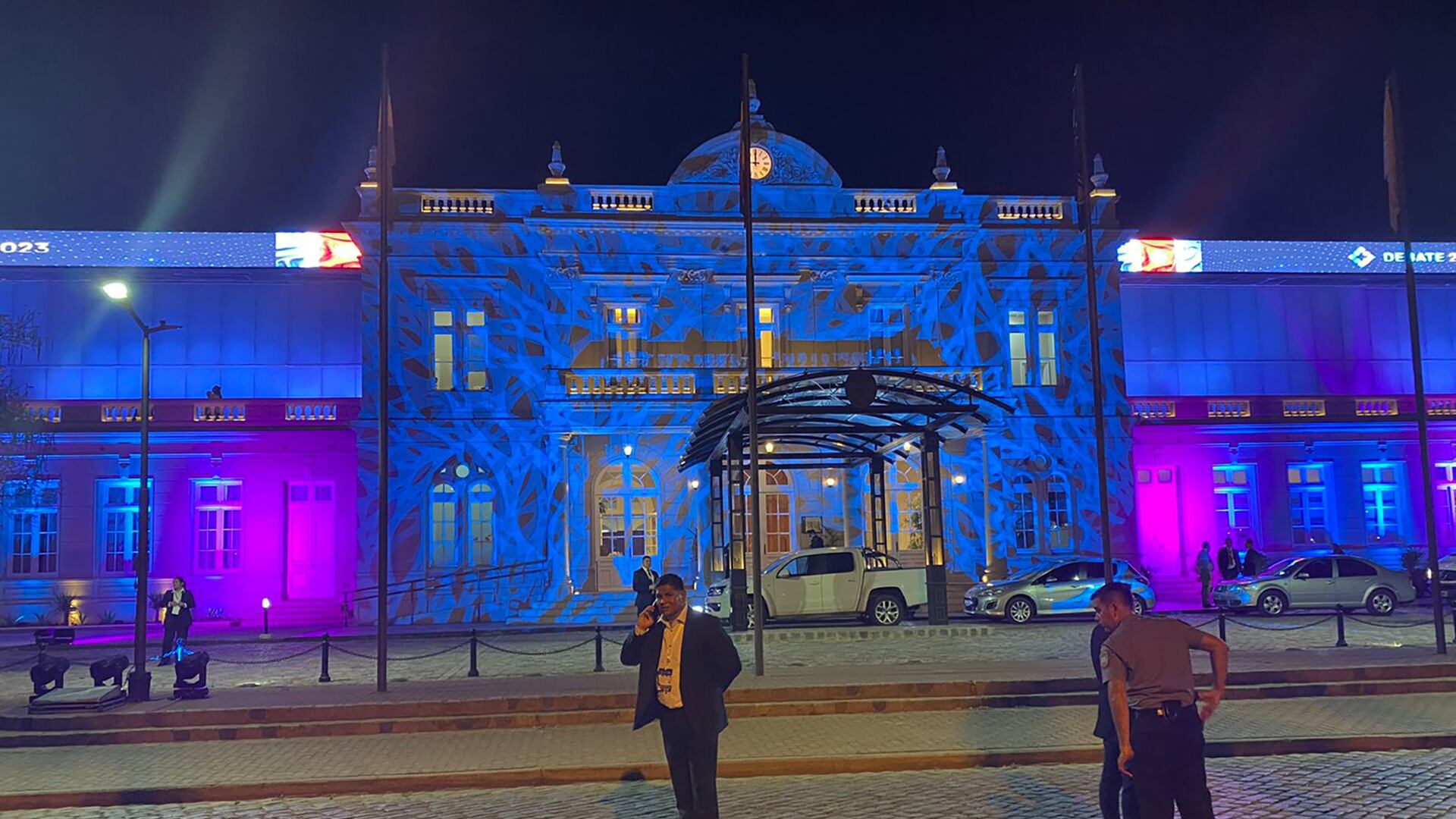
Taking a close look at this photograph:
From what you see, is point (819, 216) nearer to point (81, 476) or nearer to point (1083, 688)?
point (1083, 688)

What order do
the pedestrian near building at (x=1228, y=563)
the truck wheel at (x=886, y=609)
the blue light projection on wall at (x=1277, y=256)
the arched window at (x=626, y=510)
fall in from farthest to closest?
the blue light projection on wall at (x=1277, y=256)
the arched window at (x=626, y=510)
the pedestrian near building at (x=1228, y=563)
the truck wheel at (x=886, y=609)

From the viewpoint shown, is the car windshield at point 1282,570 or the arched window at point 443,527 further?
the arched window at point 443,527

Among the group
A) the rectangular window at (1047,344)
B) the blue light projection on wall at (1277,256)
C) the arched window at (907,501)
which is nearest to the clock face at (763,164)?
the arched window at (907,501)

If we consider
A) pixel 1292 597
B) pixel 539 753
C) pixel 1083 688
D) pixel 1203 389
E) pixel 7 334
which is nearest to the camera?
pixel 539 753

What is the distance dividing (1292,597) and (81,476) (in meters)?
31.0

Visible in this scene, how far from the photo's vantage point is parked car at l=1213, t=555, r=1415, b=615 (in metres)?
Answer: 25.2

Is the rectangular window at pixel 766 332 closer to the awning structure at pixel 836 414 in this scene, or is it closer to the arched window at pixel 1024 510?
the awning structure at pixel 836 414

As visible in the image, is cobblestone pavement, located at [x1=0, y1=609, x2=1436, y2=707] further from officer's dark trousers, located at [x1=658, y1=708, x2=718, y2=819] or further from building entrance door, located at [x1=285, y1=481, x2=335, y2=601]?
officer's dark trousers, located at [x1=658, y1=708, x2=718, y2=819]

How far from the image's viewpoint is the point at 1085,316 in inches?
1329

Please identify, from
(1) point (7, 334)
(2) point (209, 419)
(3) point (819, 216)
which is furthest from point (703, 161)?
(1) point (7, 334)

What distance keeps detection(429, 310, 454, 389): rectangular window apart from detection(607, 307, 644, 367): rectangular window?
4433 mm

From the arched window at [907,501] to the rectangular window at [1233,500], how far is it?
30.8 ft

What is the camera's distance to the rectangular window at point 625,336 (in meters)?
32.2

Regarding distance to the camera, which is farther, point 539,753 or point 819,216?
point 819,216
